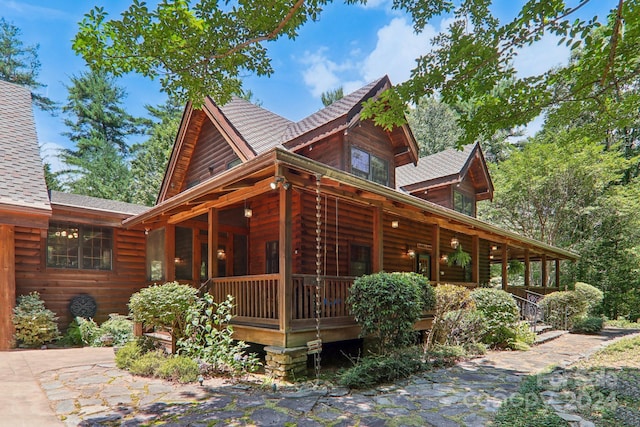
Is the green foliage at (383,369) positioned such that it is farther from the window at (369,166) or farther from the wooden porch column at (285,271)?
the window at (369,166)

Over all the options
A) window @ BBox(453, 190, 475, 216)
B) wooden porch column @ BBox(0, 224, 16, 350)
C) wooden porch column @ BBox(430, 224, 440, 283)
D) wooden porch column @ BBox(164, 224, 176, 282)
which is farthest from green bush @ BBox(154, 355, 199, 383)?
window @ BBox(453, 190, 475, 216)

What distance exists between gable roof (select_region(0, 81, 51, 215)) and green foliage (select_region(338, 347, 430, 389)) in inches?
307

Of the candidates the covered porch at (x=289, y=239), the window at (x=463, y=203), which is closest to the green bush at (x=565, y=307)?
the covered porch at (x=289, y=239)

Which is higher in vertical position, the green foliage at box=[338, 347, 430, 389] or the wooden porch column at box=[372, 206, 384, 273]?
the wooden porch column at box=[372, 206, 384, 273]

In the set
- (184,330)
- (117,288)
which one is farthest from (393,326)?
(117,288)

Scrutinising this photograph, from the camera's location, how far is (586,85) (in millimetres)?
6445

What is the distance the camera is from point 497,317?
8.91 m

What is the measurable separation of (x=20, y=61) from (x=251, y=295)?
32119mm

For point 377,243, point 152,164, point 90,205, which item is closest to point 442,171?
point 377,243

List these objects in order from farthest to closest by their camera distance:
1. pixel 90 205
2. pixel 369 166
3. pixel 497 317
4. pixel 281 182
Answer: pixel 90 205
pixel 369 166
pixel 497 317
pixel 281 182

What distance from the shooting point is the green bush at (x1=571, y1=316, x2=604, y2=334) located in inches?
492

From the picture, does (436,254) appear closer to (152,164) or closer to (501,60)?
(501,60)

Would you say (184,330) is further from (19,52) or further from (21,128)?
(19,52)

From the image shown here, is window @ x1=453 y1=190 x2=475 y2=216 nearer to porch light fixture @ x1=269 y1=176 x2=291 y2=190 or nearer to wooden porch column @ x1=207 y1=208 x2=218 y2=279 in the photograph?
wooden porch column @ x1=207 y1=208 x2=218 y2=279
